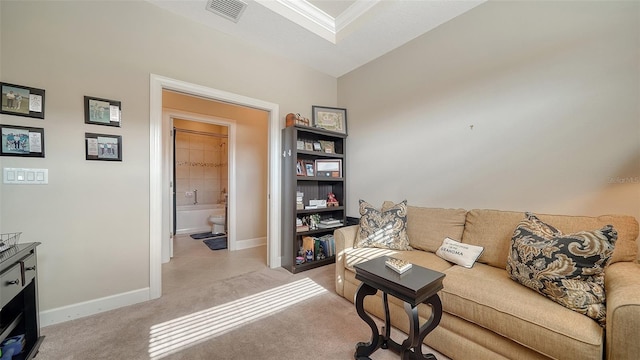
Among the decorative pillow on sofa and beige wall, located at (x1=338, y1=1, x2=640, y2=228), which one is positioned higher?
beige wall, located at (x1=338, y1=1, x2=640, y2=228)

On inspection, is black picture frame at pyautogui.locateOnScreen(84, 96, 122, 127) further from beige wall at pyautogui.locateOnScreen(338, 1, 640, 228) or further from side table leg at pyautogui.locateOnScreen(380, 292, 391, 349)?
beige wall at pyautogui.locateOnScreen(338, 1, 640, 228)

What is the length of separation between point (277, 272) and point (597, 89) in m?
3.27

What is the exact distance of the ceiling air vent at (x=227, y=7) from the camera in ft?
7.03

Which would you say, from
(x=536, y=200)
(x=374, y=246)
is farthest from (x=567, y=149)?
(x=374, y=246)

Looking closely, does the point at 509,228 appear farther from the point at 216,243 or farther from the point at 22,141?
the point at 216,243

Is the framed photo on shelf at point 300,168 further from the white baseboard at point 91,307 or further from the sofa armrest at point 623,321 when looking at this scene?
the sofa armrest at point 623,321

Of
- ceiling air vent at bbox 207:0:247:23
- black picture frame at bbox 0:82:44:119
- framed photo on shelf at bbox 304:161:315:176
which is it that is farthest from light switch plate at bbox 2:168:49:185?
framed photo on shelf at bbox 304:161:315:176

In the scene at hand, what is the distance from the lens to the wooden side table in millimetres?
1176

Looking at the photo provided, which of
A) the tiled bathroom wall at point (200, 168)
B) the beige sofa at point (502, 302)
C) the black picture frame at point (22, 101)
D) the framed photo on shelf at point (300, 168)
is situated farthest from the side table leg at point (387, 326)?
the tiled bathroom wall at point (200, 168)

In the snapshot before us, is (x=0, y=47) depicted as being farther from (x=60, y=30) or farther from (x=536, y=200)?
(x=536, y=200)

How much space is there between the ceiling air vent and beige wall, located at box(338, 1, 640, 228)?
5.88 feet

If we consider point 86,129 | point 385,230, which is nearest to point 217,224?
point 86,129

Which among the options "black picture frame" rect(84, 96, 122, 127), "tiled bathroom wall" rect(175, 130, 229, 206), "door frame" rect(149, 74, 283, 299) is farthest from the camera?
"tiled bathroom wall" rect(175, 130, 229, 206)

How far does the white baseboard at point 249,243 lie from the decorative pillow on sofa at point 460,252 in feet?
9.88
